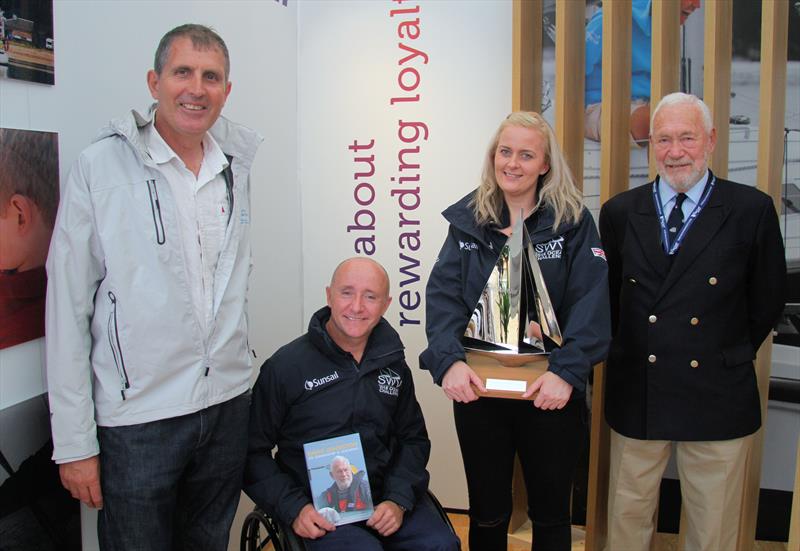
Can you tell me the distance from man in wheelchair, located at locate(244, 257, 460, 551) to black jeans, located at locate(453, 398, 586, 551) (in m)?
0.18

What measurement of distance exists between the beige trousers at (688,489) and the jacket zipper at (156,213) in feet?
5.69

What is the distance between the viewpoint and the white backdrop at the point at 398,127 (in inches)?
134

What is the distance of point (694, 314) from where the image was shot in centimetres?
233

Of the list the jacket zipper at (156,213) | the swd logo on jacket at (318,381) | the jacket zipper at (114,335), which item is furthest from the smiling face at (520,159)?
the jacket zipper at (114,335)

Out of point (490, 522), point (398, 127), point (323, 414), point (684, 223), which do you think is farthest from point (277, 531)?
point (398, 127)

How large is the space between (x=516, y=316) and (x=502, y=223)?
32 centimetres

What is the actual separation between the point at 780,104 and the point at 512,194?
1.28 m

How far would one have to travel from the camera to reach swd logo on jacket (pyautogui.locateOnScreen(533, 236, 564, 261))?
2.14 metres

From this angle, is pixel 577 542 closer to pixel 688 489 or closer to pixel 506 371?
pixel 688 489

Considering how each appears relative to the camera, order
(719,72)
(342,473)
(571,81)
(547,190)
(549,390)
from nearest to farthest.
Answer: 1. (549,390)
2. (342,473)
3. (547,190)
4. (719,72)
5. (571,81)

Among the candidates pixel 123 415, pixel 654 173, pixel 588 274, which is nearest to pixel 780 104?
pixel 654 173

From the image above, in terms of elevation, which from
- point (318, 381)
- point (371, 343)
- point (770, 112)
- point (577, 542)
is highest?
point (770, 112)

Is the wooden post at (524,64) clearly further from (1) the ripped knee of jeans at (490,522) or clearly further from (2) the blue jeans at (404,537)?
(2) the blue jeans at (404,537)

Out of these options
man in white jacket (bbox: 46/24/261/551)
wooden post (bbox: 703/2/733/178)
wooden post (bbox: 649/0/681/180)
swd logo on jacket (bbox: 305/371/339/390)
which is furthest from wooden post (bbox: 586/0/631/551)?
man in white jacket (bbox: 46/24/261/551)
